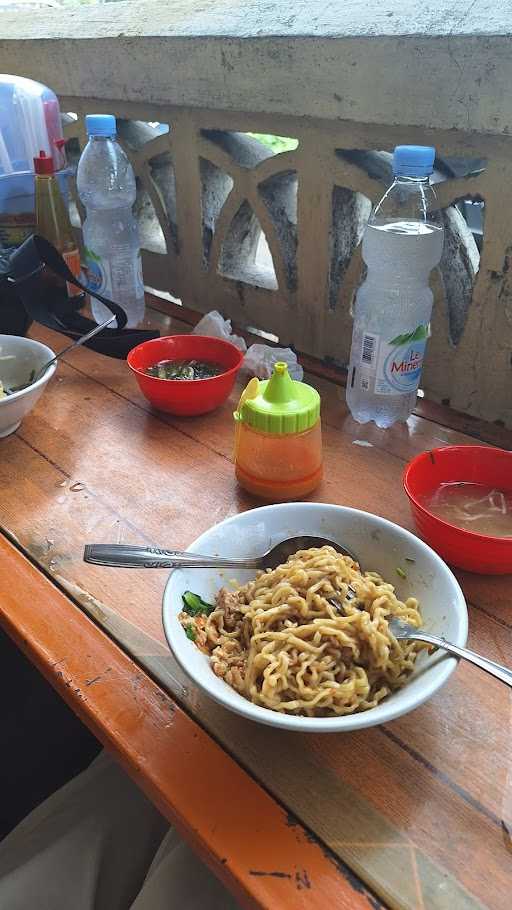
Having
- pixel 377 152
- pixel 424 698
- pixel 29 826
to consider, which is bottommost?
pixel 29 826

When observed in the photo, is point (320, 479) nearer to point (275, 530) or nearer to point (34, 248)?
point (275, 530)

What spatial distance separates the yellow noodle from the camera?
0.61 metres

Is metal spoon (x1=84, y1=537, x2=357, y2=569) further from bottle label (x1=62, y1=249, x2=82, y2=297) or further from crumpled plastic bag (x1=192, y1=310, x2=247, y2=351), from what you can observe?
bottle label (x1=62, y1=249, x2=82, y2=297)

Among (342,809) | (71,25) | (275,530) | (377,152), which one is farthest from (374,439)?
(71,25)

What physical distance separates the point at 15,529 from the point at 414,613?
0.57 meters

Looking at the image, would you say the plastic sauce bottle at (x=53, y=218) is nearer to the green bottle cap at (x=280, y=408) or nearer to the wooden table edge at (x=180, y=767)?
the green bottle cap at (x=280, y=408)

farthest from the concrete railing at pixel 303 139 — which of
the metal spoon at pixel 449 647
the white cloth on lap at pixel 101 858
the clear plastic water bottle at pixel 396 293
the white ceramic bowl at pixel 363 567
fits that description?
the white cloth on lap at pixel 101 858

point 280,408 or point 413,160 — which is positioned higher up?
point 413,160

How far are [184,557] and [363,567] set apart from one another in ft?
0.71

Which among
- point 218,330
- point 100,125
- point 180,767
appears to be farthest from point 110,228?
point 180,767

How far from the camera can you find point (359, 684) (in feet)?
2.00

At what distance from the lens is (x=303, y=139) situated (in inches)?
49.8

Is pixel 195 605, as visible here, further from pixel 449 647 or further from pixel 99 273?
pixel 99 273

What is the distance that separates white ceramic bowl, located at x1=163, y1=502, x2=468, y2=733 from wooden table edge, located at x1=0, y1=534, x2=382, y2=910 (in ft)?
0.28
